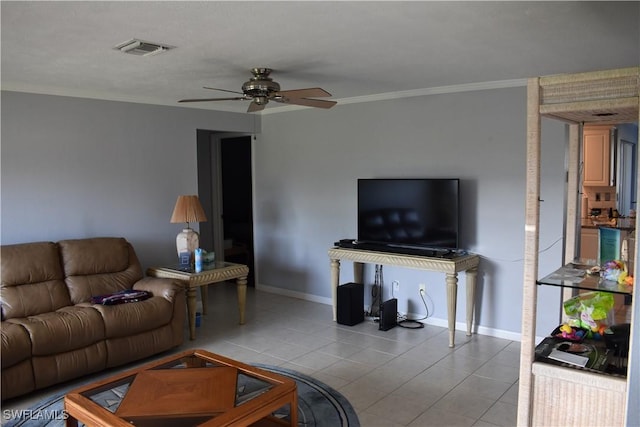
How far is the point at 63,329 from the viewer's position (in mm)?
3488

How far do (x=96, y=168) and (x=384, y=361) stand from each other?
3.19m

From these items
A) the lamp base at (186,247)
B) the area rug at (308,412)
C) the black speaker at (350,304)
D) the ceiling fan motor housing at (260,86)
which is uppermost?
the ceiling fan motor housing at (260,86)

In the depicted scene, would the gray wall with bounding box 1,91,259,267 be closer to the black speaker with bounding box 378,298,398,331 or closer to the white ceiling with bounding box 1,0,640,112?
the white ceiling with bounding box 1,0,640,112

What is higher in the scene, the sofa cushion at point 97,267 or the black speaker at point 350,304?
the sofa cushion at point 97,267

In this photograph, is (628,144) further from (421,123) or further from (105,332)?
(105,332)

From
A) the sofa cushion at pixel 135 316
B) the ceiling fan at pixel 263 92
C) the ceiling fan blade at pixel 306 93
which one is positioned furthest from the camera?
the sofa cushion at pixel 135 316

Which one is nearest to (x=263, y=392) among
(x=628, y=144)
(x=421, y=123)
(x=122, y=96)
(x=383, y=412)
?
(x=383, y=412)

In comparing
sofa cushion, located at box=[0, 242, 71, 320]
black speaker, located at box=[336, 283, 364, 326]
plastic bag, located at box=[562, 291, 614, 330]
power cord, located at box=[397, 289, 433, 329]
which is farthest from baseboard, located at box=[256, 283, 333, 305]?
plastic bag, located at box=[562, 291, 614, 330]

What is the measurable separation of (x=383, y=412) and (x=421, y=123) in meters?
2.82

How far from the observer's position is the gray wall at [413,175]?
440 cm

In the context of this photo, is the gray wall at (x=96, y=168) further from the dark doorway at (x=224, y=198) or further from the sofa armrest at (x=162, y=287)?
the dark doorway at (x=224, y=198)

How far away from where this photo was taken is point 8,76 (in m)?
3.98

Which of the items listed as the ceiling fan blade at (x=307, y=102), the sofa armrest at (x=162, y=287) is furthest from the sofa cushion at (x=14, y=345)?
the ceiling fan blade at (x=307, y=102)

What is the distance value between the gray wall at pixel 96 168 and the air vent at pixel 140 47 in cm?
175
